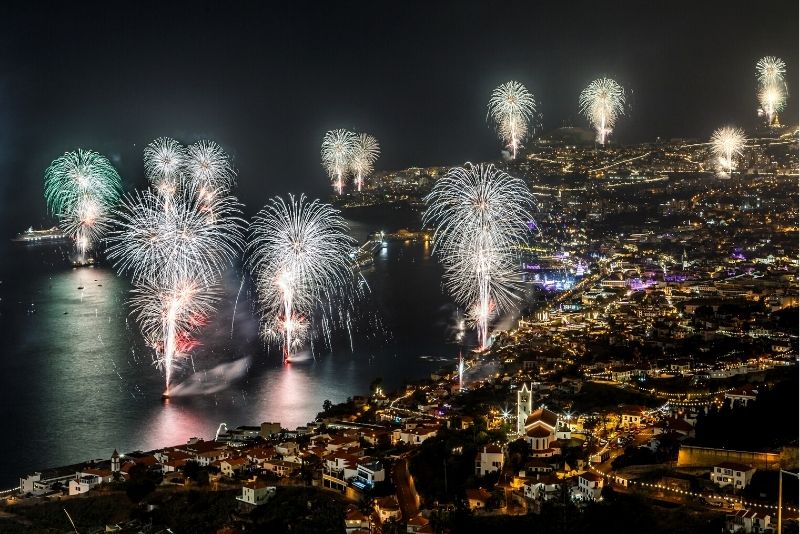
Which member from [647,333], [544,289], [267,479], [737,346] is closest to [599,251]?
[544,289]

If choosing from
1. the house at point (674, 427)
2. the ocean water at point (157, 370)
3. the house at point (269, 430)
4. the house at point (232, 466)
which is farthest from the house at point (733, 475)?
the ocean water at point (157, 370)

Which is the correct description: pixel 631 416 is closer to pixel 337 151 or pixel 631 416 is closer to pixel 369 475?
pixel 369 475

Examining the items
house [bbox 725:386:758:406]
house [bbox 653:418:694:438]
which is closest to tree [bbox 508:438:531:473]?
house [bbox 653:418:694:438]

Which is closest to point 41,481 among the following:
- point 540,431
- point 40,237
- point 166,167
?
point 540,431

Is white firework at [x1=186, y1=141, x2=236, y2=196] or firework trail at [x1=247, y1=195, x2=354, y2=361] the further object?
white firework at [x1=186, y1=141, x2=236, y2=196]

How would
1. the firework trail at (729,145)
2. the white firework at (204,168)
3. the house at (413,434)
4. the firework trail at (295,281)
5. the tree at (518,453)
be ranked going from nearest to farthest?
the tree at (518,453) < the house at (413,434) < the firework trail at (295,281) < the white firework at (204,168) < the firework trail at (729,145)

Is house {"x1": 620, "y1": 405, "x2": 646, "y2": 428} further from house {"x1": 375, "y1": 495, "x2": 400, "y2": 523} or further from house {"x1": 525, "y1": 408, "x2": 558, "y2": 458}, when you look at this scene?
house {"x1": 375, "y1": 495, "x2": 400, "y2": 523}

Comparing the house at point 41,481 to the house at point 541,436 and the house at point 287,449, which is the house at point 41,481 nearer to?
the house at point 287,449
